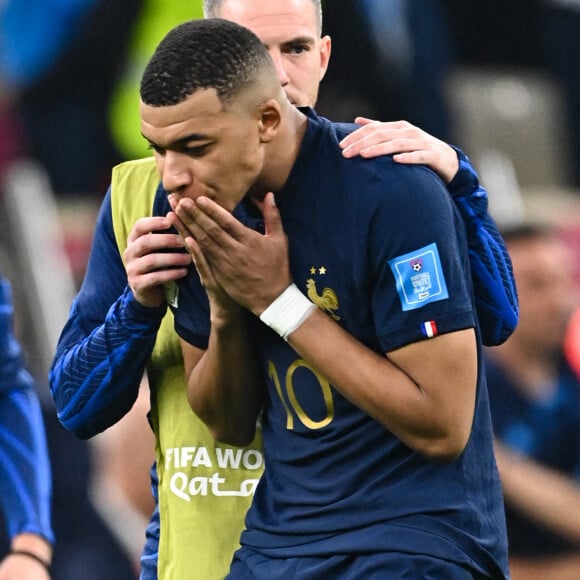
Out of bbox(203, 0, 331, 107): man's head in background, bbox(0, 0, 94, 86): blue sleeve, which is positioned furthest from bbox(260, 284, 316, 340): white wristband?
bbox(0, 0, 94, 86): blue sleeve

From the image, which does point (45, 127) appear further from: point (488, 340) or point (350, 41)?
point (488, 340)

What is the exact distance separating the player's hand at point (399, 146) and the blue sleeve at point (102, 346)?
0.52 meters

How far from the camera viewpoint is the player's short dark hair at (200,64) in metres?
2.35

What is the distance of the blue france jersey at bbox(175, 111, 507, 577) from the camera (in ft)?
7.75

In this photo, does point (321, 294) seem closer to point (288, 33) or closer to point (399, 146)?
point (399, 146)

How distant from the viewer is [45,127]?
18.7 feet

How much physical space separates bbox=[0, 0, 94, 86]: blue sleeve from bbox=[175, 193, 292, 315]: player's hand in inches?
135

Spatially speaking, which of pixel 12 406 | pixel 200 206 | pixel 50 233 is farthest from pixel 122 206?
pixel 50 233

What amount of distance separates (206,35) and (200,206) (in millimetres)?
289

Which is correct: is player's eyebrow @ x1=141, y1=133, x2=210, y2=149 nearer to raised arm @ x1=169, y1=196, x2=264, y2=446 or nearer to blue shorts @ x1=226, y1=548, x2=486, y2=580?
raised arm @ x1=169, y1=196, x2=264, y2=446

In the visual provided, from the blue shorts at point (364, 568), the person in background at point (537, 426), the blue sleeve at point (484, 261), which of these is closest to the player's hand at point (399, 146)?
the blue sleeve at point (484, 261)

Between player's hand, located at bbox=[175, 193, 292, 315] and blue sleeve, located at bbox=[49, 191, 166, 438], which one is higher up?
player's hand, located at bbox=[175, 193, 292, 315]

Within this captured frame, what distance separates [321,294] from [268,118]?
12.2 inches

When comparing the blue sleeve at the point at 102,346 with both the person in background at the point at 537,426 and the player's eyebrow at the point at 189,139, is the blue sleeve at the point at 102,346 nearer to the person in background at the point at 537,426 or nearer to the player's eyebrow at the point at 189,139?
the player's eyebrow at the point at 189,139
